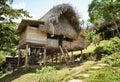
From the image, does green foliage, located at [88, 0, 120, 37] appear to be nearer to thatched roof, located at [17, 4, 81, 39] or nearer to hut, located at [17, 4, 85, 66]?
hut, located at [17, 4, 85, 66]

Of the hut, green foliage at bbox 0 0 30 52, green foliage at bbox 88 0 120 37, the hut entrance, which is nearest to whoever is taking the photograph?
green foliage at bbox 0 0 30 52

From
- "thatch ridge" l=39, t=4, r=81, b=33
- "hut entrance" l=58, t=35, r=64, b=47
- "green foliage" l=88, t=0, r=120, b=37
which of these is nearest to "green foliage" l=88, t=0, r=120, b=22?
"green foliage" l=88, t=0, r=120, b=37

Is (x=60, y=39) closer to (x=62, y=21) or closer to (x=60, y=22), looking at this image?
(x=60, y=22)

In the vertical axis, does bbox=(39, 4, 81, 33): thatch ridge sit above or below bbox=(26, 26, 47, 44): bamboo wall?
above

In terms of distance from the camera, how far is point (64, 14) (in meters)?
20.2

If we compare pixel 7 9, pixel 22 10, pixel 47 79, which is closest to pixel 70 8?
pixel 22 10

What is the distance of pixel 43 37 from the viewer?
17641 millimetres

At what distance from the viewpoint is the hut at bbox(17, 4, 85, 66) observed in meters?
17.1

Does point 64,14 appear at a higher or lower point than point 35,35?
higher

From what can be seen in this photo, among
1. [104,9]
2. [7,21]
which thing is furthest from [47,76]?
[104,9]

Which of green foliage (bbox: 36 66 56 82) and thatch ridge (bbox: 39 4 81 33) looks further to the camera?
thatch ridge (bbox: 39 4 81 33)

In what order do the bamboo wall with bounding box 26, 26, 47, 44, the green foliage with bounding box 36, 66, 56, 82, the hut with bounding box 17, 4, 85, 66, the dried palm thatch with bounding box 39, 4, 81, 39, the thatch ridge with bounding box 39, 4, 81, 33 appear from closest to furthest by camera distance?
the green foliage with bounding box 36, 66, 56, 82, the bamboo wall with bounding box 26, 26, 47, 44, the hut with bounding box 17, 4, 85, 66, the dried palm thatch with bounding box 39, 4, 81, 39, the thatch ridge with bounding box 39, 4, 81, 33

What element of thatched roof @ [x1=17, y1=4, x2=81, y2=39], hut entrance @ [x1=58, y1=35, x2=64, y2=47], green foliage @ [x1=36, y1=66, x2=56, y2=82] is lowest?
green foliage @ [x1=36, y1=66, x2=56, y2=82]

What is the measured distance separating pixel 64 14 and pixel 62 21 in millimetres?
794
